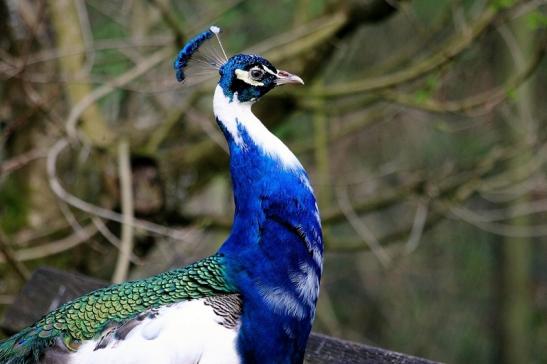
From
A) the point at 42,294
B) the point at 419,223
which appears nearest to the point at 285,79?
the point at 42,294

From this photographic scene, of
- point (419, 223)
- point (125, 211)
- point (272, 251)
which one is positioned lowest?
point (419, 223)

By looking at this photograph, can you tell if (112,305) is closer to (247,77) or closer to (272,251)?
(272,251)

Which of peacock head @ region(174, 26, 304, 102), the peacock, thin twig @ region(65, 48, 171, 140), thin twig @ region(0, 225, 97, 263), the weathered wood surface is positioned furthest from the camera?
thin twig @ region(0, 225, 97, 263)

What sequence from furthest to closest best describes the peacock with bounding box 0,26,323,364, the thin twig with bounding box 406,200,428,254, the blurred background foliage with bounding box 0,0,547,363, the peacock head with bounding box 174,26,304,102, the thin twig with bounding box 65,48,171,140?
the thin twig with bounding box 406,200,428,254
the thin twig with bounding box 65,48,171,140
the blurred background foliage with bounding box 0,0,547,363
the peacock head with bounding box 174,26,304,102
the peacock with bounding box 0,26,323,364

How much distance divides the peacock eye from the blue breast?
0.15 meters

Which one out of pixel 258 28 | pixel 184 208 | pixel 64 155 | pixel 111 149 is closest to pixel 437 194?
pixel 184 208

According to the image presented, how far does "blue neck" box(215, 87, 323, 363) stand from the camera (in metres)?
2.10

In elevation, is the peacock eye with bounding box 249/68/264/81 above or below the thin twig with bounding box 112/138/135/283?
Result: above

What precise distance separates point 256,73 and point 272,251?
474mm

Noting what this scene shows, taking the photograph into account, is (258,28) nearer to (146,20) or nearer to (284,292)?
(146,20)

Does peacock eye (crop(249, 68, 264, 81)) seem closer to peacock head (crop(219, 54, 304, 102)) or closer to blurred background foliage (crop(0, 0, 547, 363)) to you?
peacock head (crop(219, 54, 304, 102))

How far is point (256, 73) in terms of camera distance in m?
2.27

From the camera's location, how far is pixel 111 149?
4.33m

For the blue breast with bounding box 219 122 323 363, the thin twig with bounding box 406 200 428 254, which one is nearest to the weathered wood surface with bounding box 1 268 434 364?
the blue breast with bounding box 219 122 323 363
